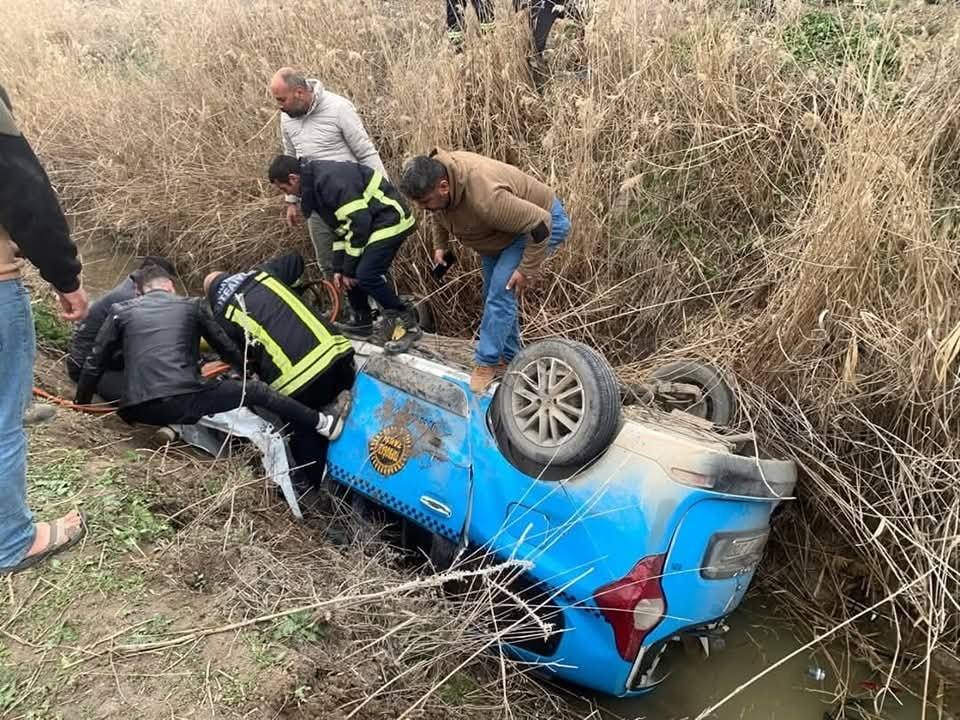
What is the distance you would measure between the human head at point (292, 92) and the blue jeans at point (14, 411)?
112 inches

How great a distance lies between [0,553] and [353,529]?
1.55 metres

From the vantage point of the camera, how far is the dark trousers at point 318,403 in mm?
3742

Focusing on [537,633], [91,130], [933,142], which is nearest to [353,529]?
[537,633]

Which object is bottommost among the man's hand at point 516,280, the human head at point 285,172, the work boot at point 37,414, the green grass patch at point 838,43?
the work boot at point 37,414

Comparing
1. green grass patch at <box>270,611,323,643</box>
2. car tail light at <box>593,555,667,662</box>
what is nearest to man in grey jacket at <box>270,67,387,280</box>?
green grass patch at <box>270,611,323,643</box>

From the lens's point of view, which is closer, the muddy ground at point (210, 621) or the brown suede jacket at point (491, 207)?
the muddy ground at point (210, 621)

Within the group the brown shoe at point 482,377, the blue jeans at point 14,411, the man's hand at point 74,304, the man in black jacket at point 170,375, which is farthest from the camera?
the man in black jacket at point 170,375

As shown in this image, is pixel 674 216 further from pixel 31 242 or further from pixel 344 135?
pixel 31 242

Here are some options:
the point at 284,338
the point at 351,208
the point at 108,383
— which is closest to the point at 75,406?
the point at 108,383

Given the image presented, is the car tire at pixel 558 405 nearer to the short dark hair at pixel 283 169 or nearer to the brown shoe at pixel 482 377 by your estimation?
the brown shoe at pixel 482 377

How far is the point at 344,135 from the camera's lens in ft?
16.1

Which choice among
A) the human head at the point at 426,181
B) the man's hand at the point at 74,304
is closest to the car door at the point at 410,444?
the human head at the point at 426,181

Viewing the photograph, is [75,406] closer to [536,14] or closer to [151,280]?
[151,280]

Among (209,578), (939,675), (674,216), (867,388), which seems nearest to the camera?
(209,578)
